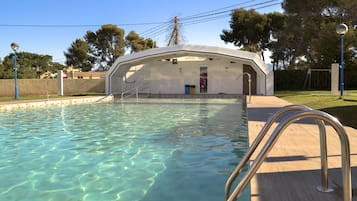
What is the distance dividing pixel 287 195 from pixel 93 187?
2365mm

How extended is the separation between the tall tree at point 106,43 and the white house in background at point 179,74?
20.3m

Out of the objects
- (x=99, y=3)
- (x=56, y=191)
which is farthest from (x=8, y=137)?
(x=99, y=3)

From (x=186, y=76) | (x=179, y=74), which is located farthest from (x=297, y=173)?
(x=179, y=74)

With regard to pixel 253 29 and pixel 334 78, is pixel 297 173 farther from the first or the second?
pixel 253 29

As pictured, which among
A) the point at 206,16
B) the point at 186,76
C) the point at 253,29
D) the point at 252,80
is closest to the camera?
the point at 252,80

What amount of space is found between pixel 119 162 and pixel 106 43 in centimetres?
4110

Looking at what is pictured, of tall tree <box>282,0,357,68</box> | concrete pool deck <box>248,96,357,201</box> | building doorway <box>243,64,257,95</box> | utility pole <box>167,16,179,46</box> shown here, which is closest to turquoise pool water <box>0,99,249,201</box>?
concrete pool deck <box>248,96,357,201</box>

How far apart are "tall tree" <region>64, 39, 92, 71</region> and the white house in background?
884 inches

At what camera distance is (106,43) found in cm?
4419

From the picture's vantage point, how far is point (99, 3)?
73.0ft

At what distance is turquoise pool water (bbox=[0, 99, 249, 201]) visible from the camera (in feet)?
12.4

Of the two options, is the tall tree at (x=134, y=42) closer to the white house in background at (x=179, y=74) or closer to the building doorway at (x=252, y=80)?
→ the white house in background at (x=179, y=74)

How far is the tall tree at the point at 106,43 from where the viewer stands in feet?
143

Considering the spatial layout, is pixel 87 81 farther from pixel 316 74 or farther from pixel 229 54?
pixel 316 74
